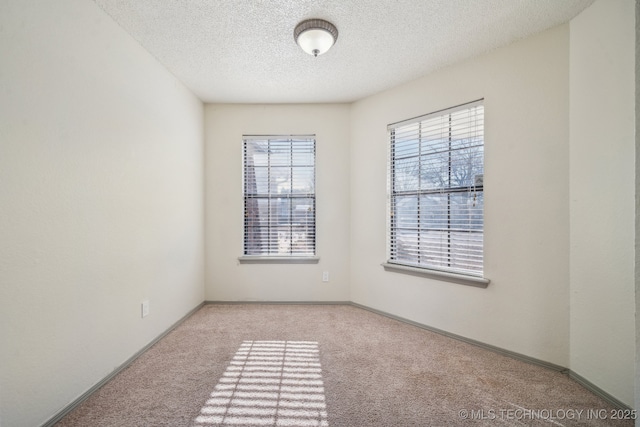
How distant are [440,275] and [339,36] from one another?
2.25m

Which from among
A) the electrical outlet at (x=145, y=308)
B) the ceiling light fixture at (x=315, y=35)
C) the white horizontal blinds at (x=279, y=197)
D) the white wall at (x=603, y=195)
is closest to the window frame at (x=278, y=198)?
the white horizontal blinds at (x=279, y=197)

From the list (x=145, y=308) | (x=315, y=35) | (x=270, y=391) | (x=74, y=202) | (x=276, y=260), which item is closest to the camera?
(x=74, y=202)

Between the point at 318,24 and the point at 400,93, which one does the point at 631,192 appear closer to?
the point at 400,93

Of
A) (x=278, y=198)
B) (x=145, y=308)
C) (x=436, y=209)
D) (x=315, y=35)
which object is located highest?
(x=315, y=35)

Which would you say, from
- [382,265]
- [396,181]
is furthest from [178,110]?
[382,265]

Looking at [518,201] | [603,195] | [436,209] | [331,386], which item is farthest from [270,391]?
[603,195]

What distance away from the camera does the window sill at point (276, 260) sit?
3.33 meters

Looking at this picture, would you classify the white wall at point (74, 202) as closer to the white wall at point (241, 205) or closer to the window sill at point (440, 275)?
the white wall at point (241, 205)

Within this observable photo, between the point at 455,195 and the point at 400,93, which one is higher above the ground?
the point at 400,93

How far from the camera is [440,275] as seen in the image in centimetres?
251

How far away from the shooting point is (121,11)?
5.90 feet

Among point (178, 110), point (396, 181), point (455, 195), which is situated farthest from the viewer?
point (396, 181)

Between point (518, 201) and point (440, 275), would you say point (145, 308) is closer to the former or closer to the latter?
point (440, 275)

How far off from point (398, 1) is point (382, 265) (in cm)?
235
